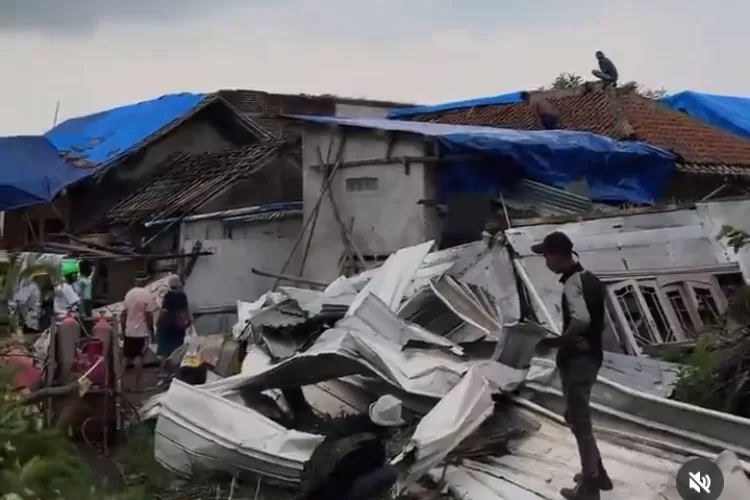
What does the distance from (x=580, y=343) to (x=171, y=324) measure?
7024 mm

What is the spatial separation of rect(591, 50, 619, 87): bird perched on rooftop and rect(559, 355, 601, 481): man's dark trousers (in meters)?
12.6

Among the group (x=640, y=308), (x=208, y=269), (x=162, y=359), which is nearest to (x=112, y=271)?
(x=208, y=269)

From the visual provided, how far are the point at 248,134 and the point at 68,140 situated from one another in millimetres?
4038

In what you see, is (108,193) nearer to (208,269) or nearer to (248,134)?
(248,134)

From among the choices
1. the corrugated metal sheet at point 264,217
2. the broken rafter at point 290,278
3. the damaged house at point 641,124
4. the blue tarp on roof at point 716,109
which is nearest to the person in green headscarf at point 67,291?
the corrugated metal sheet at point 264,217

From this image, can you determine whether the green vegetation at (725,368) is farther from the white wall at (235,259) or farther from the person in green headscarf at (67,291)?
the white wall at (235,259)

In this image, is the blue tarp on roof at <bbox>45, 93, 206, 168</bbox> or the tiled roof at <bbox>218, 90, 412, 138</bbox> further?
the tiled roof at <bbox>218, 90, 412, 138</bbox>

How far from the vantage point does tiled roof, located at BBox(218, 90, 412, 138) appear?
26281mm

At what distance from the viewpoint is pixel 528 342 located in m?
8.59

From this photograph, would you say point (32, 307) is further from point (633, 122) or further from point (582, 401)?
point (633, 122)

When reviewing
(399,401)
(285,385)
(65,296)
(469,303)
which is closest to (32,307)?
(65,296)

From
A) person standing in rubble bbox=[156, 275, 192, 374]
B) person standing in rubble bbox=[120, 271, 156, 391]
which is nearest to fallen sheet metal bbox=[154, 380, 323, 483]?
person standing in rubble bbox=[120, 271, 156, 391]

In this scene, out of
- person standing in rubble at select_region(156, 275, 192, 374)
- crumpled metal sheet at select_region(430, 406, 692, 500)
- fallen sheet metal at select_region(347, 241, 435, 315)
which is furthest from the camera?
person standing in rubble at select_region(156, 275, 192, 374)

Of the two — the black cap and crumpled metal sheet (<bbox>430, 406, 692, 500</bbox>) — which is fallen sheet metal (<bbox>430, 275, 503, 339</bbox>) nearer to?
crumpled metal sheet (<bbox>430, 406, 692, 500</bbox>)
